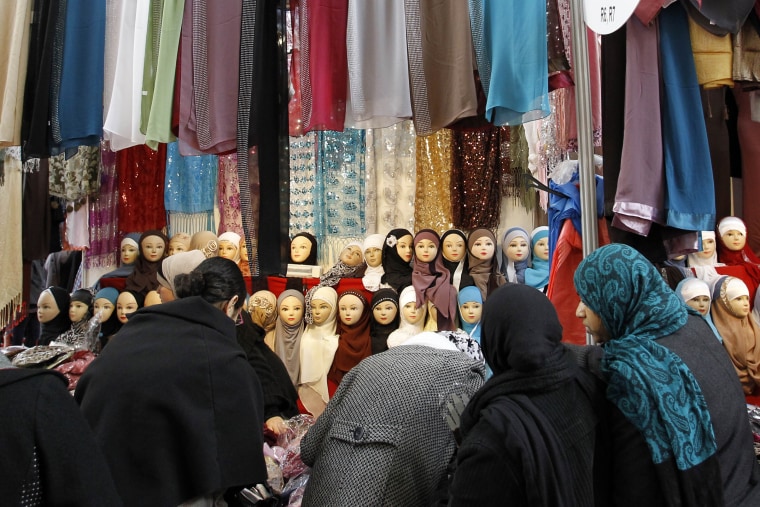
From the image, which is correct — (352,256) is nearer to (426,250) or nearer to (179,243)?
(426,250)

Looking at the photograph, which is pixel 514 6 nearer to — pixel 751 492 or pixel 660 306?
pixel 660 306

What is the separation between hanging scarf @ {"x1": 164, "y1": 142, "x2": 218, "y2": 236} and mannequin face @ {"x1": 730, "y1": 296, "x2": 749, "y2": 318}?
12.8ft

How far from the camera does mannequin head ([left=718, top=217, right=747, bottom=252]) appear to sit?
4.36 meters

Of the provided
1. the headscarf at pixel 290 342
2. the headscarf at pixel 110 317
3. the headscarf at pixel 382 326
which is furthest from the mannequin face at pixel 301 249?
the headscarf at pixel 110 317

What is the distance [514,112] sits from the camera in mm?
2791

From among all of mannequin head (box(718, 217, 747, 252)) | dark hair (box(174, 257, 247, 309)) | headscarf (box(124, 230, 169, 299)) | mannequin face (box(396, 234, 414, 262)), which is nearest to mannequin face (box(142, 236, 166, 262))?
headscarf (box(124, 230, 169, 299))

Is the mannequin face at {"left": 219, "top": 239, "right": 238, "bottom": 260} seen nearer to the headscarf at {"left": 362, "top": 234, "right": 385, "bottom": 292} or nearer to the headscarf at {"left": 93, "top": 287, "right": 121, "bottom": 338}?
the headscarf at {"left": 93, "top": 287, "right": 121, "bottom": 338}

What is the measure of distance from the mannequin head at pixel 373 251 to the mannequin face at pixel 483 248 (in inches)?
26.2

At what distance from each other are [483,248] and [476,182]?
79 cm

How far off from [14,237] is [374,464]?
3021 mm

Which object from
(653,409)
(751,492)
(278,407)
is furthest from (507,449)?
(278,407)

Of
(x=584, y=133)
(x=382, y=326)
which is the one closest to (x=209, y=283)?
(x=584, y=133)

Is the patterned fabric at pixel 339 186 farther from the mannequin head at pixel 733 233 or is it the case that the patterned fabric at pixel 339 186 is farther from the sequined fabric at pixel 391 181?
the mannequin head at pixel 733 233

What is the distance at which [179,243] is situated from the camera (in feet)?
17.1
